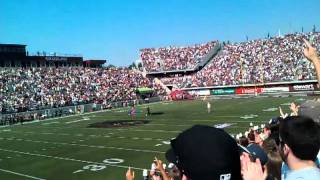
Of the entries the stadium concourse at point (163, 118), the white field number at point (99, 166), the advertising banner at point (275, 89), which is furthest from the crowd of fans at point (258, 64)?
→ the white field number at point (99, 166)

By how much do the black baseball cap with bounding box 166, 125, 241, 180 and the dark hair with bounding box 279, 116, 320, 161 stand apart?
3.10 ft

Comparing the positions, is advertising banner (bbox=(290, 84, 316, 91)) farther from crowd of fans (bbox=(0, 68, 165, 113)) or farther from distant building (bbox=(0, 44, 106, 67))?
distant building (bbox=(0, 44, 106, 67))

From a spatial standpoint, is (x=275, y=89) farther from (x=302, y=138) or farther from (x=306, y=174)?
(x=306, y=174)

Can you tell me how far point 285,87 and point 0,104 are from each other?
1296 inches

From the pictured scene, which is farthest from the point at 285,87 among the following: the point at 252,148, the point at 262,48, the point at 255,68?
the point at 252,148

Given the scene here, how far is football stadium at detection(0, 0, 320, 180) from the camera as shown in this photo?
10.6 feet

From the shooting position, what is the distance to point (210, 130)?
97.7 inches

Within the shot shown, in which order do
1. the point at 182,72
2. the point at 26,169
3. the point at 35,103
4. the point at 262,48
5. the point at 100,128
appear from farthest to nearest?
the point at 182,72
the point at 262,48
the point at 35,103
the point at 100,128
the point at 26,169

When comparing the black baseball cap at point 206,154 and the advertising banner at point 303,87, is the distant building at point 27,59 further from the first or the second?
the black baseball cap at point 206,154

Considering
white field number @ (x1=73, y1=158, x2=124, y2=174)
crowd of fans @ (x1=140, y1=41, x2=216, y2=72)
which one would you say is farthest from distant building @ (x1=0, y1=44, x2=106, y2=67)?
white field number @ (x1=73, y1=158, x2=124, y2=174)

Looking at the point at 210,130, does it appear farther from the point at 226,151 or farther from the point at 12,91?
the point at 12,91

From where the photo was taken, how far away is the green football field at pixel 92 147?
1761 centimetres

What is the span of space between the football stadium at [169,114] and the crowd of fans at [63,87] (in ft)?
0.50

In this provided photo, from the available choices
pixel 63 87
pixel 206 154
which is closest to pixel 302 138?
pixel 206 154
